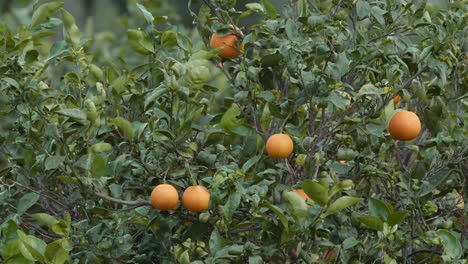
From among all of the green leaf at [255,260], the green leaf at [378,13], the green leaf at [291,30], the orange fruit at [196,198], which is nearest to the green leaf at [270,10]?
the green leaf at [291,30]

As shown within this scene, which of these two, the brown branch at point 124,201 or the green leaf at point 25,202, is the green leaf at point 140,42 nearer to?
the brown branch at point 124,201

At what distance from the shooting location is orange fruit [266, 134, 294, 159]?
1684 millimetres

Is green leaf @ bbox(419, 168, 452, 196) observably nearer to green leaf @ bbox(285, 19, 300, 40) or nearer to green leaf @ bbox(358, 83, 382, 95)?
green leaf @ bbox(358, 83, 382, 95)

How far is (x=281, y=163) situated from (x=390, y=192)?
0.39 m

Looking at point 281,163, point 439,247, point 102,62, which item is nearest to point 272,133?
point 281,163

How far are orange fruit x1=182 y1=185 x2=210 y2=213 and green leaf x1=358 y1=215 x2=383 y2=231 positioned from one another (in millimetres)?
362

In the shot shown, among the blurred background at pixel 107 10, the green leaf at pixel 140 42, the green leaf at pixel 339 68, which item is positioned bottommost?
the blurred background at pixel 107 10

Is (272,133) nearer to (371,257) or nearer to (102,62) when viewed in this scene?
(371,257)

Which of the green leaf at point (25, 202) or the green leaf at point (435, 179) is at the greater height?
the green leaf at point (435, 179)

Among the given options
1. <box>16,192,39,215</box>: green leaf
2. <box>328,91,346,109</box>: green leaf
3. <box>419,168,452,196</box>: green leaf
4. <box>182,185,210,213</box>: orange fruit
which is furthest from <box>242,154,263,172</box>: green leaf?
<box>16,192,39,215</box>: green leaf

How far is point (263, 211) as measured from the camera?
171 centimetres

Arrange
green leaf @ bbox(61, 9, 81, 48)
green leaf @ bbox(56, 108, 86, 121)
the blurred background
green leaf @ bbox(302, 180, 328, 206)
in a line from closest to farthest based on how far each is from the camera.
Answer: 1. green leaf @ bbox(302, 180, 328, 206)
2. green leaf @ bbox(56, 108, 86, 121)
3. green leaf @ bbox(61, 9, 81, 48)
4. the blurred background

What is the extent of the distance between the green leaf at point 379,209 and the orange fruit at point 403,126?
190 mm

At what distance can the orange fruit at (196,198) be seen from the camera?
1650mm
